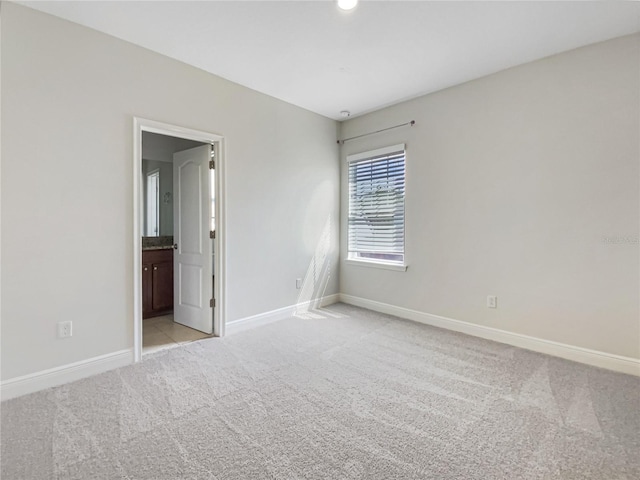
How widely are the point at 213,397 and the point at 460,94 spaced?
12.4 feet

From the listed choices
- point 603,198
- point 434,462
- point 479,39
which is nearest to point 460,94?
point 479,39

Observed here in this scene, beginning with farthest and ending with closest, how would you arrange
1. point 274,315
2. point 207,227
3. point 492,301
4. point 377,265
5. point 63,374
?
point 377,265, point 274,315, point 207,227, point 492,301, point 63,374

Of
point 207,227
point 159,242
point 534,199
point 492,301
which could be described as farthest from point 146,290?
point 534,199

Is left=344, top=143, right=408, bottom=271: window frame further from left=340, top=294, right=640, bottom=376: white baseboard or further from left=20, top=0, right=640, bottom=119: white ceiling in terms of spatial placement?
left=20, top=0, right=640, bottom=119: white ceiling

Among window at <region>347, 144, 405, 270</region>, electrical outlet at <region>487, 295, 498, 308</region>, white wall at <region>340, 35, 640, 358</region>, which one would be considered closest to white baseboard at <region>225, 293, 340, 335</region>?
window at <region>347, 144, 405, 270</region>

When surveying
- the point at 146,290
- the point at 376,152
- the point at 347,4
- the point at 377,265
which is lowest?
the point at 146,290

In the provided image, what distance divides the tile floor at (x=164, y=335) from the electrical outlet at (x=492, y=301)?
9.98 feet

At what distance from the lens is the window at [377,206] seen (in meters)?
4.09

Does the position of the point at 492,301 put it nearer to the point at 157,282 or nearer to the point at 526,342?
the point at 526,342

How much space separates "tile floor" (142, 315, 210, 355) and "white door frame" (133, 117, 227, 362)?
26 cm

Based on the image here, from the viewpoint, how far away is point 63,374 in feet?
7.84

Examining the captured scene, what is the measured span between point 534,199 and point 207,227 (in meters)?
3.33

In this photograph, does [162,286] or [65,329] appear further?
[162,286]

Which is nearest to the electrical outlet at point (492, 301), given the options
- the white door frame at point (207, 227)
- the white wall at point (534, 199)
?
the white wall at point (534, 199)
